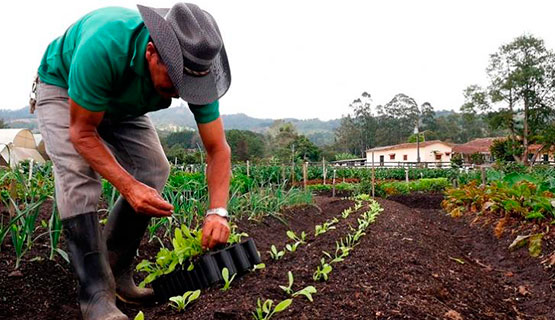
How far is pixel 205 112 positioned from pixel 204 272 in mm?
655

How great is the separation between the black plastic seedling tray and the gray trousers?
430mm

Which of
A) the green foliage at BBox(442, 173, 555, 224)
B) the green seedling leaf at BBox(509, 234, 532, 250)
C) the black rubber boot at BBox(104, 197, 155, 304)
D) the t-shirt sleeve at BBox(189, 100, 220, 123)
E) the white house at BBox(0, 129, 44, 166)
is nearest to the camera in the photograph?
the t-shirt sleeve at BBox(189, 100, 220, 123)

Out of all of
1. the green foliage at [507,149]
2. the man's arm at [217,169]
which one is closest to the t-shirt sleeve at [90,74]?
the man's arm at [217,169]

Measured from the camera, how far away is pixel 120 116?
1.93 m

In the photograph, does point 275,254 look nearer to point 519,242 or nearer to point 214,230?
point 214,230

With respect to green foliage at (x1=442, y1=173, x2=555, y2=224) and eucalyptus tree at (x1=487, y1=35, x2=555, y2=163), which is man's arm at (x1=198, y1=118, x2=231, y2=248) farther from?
eucalyptus tree at (x1=487, y1=35, x2=555, y2=163)

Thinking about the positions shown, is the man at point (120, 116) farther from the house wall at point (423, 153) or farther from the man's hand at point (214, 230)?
the house wall at point (423, 153)

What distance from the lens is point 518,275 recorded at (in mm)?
3266

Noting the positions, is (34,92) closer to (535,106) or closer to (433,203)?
(433,203)

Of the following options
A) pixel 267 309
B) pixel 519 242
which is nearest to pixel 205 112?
pixel 267 309

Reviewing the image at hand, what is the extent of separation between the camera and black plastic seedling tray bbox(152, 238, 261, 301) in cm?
189

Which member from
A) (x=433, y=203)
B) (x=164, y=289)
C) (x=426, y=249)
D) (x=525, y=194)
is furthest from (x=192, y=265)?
(x=433, y=203)

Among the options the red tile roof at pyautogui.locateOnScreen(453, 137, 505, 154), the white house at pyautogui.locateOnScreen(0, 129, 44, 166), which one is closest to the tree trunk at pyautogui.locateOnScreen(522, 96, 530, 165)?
the red tile roof at pyautogui.locateOnScreen(453, 137, 505, 154)

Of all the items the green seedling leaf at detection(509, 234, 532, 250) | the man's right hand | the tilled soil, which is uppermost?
the man's right hand
